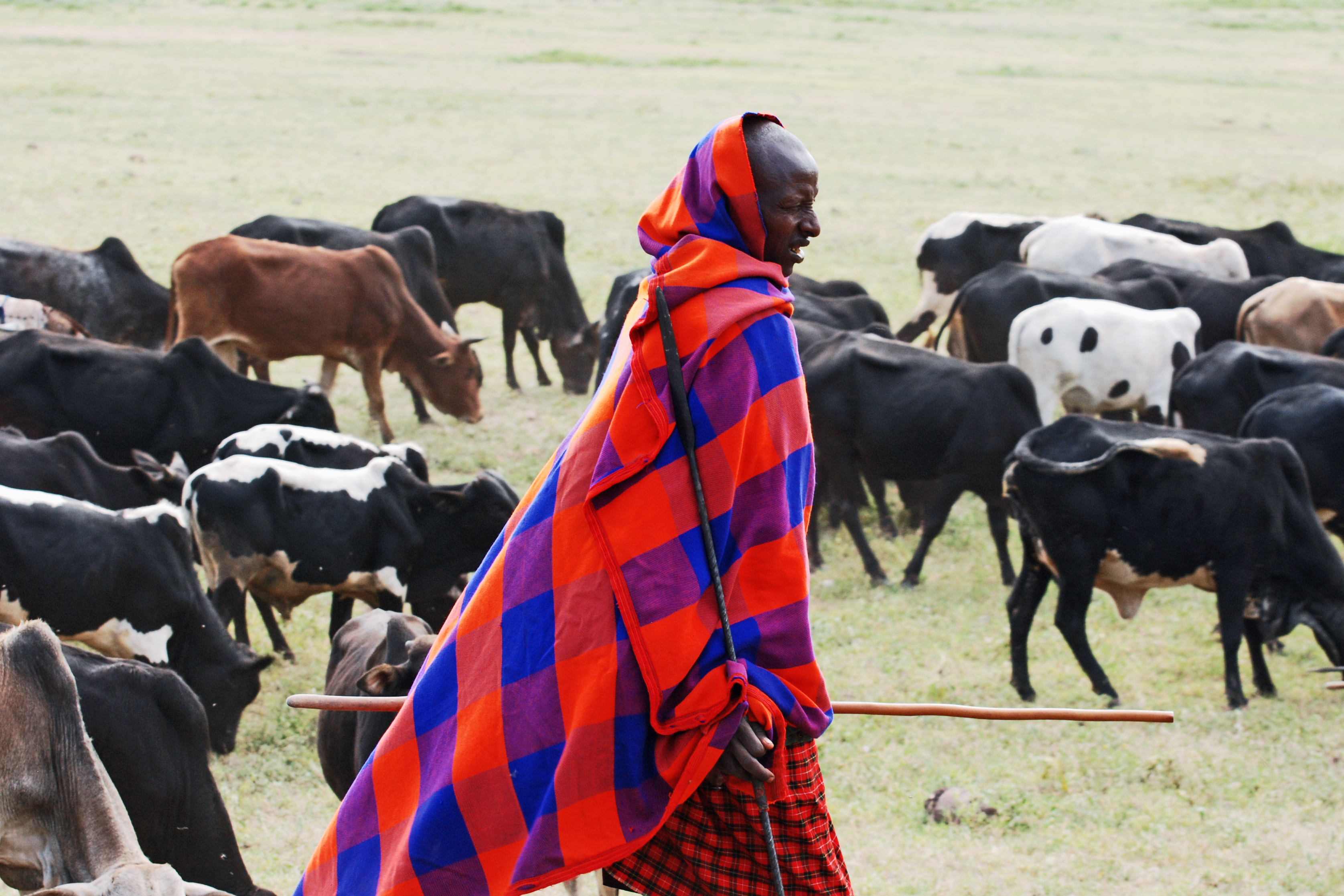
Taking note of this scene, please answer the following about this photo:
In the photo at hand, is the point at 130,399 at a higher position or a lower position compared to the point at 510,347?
higher

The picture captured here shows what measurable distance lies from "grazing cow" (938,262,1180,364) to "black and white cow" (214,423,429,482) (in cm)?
536

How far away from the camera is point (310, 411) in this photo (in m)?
8.89

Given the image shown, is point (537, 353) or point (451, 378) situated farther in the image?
point (537, 353)

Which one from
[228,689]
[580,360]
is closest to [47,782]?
[228,689]

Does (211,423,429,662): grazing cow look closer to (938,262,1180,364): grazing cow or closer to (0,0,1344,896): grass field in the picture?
(0,0,1344,896): grass field

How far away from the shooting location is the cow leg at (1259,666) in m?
7.32

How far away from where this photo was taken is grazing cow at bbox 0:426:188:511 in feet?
22.6

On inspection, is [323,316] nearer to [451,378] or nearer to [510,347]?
[451,378]

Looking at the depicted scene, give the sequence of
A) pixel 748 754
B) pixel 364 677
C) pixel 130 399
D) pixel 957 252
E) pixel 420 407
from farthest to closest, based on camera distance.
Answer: pixel 957 252, pixel 420 407, pixel 130 399, pixel 364 677, pixel 748 754

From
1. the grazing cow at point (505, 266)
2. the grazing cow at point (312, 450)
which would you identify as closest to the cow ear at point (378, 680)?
the grazing cow at point (312, 450)

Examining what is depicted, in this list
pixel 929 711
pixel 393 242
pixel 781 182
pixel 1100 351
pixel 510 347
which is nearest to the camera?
pixel 781 182

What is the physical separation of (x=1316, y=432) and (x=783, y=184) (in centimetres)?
644

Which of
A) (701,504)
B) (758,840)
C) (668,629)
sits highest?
(701,504)

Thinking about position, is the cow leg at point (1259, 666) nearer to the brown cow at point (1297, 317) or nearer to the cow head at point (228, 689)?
the brown cow at point (1297, 317)
